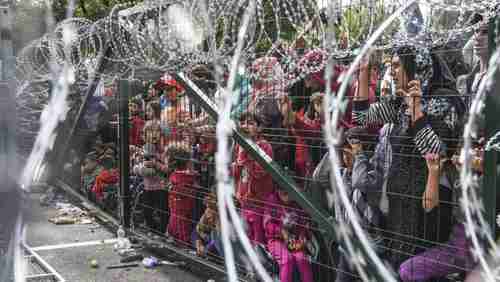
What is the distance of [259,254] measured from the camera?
4594mm

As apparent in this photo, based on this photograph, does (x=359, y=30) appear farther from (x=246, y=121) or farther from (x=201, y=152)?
(x=201, y=152)

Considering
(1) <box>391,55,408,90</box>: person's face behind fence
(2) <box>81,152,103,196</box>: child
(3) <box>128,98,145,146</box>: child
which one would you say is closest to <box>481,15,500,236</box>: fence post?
(1) <box>391,55,408,90</box>: person's face behind fence

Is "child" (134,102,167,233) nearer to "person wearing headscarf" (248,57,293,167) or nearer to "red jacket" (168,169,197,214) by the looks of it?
"red jacket" (168,169,197,214)

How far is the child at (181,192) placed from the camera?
17.9 feet

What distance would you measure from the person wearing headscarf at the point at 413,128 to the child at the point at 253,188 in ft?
3.42

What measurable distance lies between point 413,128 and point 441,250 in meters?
0.71

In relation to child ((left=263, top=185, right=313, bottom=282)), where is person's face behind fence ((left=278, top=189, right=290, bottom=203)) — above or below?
above

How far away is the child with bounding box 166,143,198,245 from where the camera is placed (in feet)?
17.9

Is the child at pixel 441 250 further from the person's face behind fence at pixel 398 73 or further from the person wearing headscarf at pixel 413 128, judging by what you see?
the person's face behind fence at pixel 398 73

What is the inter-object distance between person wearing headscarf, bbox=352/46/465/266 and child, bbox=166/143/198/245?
6.96ft

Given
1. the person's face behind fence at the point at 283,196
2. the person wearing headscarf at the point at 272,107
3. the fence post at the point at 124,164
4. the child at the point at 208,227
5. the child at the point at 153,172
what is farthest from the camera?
the fence post at the point at 124,164

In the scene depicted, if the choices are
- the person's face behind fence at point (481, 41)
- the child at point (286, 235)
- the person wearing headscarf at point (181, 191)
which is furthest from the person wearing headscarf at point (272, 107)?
the person's face behind fence at point (481, 41)

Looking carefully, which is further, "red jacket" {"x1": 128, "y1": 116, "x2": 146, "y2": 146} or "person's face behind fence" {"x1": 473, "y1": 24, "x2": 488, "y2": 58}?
"red jacket" {"x1": 128, "y1": 116, "x2": 146, "y2": 146}

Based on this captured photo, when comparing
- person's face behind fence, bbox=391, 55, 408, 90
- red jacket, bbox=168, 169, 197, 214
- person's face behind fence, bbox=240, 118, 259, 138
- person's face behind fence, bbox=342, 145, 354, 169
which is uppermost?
person's face behind fence, bbox=391, 55, 408, 90
